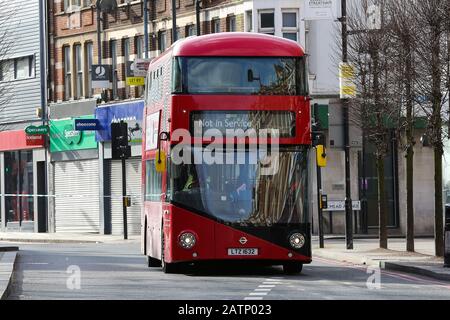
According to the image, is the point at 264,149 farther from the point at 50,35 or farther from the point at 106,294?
the point at 50,35

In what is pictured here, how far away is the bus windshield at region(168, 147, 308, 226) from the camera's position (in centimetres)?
2442

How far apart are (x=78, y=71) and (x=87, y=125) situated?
3565 millimetres

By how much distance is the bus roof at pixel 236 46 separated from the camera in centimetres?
2461

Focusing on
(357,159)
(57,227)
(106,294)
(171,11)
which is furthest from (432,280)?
(57,227)

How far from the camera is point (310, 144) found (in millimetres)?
24719

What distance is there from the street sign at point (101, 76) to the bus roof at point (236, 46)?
2836cm

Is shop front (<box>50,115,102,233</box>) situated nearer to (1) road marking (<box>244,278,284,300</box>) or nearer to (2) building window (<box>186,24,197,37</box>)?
(2) building window (<box>186,24,197,37</box>)

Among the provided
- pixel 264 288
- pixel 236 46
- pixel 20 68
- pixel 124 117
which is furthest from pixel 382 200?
pixel 20 68

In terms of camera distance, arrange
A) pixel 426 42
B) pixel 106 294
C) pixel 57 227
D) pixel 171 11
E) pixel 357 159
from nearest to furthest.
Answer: pixel 106 294 → pixel 426 42 → pixel 357 159 → pixel 171 11 → pixel 57 227

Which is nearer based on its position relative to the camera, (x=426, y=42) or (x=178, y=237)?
(x=178, y=237)

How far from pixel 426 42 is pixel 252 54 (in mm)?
5022

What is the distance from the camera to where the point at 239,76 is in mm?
24641

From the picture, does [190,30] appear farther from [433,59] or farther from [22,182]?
[433,59]

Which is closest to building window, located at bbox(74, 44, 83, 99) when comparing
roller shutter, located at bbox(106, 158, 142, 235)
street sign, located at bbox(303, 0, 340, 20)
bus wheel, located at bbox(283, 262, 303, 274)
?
roller shutter, located at bbox(106, 158, 142, 235)
